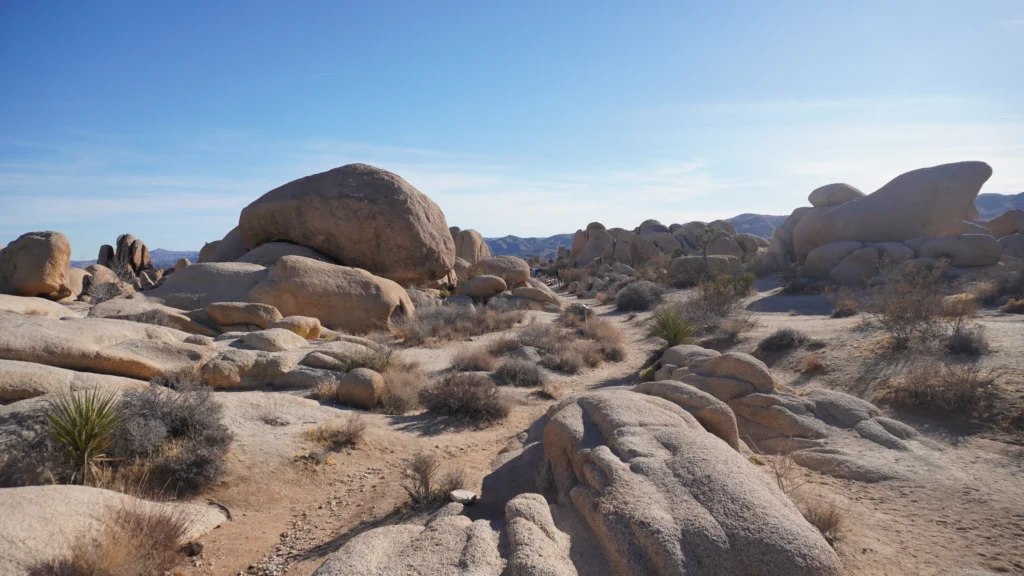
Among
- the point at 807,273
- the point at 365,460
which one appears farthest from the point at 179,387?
the point at 807,273

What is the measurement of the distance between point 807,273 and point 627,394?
19209mm

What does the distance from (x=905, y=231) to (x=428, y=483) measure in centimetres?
2393

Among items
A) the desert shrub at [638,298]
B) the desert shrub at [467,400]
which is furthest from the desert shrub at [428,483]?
the desert shrub at [638,298]

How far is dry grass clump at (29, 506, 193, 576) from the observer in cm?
316

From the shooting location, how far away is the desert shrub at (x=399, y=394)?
8.02 m

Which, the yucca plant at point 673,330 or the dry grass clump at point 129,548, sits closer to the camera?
the dry grass clump at point 129,548

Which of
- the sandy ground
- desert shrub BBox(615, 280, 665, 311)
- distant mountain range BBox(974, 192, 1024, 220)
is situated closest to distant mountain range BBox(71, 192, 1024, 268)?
distant mountain range BBox(974, 192, 1024, 220)

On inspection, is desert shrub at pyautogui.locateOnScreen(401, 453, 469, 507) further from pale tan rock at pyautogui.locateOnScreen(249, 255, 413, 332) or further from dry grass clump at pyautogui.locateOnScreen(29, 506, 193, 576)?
pale tan rock at pyautogui.locateOnScreen(249, 255, 413, 332)

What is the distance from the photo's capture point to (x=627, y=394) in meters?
5.76

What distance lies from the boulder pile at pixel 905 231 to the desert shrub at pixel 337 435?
18.8 m

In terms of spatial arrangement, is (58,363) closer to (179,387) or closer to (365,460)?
(179,387)

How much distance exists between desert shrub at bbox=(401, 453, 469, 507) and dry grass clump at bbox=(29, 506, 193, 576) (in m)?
1.80

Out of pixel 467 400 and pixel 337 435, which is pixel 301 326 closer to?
pixel 467 400

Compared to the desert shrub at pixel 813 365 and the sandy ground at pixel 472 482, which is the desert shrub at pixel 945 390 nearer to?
the sandy ground at pixel 472 482
